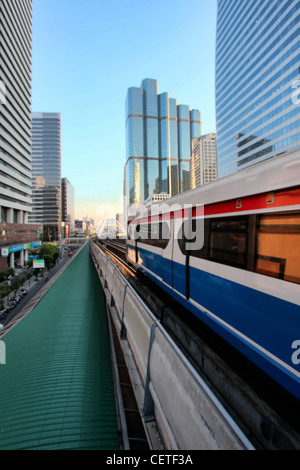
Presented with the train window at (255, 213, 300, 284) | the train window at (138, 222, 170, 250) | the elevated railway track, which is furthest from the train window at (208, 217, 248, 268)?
the train window at (138, 222, 170, 250)

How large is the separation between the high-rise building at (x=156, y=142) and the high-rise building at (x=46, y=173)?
1643 inches

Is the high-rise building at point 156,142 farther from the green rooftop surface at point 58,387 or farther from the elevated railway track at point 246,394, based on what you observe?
the elevated railway track at point 246,394

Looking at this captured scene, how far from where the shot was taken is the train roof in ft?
8.57

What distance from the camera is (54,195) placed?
118 m

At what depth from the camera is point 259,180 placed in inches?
119

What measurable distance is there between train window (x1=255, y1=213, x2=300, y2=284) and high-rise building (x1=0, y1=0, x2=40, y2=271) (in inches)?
1850

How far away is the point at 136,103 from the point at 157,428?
170805 mm

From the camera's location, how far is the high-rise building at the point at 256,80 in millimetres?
47406

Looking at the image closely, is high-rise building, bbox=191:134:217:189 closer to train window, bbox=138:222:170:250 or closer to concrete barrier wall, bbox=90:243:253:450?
train window, bbox=138:222:170:250

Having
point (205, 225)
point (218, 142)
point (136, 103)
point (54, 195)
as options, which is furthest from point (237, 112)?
point (136, 103)

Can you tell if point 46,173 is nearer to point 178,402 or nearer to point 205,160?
point 205,160

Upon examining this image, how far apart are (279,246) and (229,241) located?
0.90 meters

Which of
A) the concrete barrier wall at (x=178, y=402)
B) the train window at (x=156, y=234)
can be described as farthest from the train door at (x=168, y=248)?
the concrete barrier wall at (x=178, y=402)

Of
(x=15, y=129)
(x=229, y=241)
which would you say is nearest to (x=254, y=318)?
(x=229, y=241)
